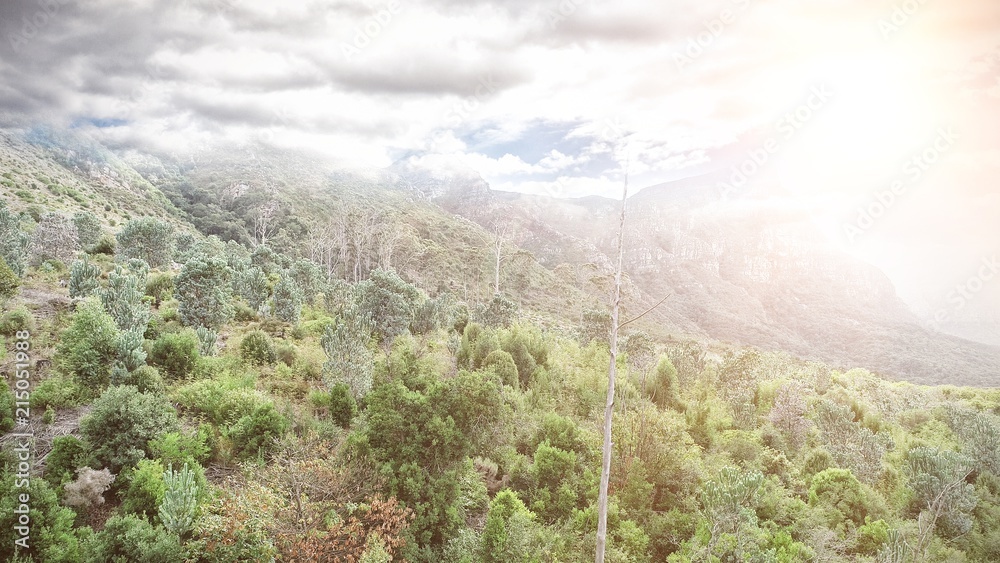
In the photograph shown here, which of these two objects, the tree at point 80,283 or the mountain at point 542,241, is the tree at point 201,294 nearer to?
the tree at point 80,283

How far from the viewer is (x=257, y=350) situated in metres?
19.3

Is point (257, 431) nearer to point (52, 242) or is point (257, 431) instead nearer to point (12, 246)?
point (12, 246)

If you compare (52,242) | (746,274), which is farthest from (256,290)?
(746,274)

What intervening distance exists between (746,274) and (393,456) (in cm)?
17135

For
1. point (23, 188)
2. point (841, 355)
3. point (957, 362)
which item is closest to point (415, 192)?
point (23, 188)

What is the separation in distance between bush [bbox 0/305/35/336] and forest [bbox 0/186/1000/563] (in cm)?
8

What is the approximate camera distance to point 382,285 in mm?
25953

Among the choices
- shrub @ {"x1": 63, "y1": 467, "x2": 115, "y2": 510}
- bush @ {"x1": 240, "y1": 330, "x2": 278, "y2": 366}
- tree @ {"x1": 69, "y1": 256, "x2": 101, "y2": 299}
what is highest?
tree @ {"x1": 69, "y1": 256, "x2": 101, "y2": 299}

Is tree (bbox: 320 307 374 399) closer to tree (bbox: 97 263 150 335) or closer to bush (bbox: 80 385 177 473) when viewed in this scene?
bush (bbox: 80 385 177 473)

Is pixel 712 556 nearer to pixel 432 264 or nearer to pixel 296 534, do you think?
pixel 296 534

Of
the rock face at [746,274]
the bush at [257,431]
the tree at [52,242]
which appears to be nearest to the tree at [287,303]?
the bush at [257,431]

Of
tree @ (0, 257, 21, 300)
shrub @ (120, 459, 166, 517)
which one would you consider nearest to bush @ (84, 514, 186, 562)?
shrub @ (120, 459, 166, 517)

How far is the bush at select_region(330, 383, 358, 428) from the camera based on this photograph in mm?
15273

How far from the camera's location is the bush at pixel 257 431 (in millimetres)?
12539
